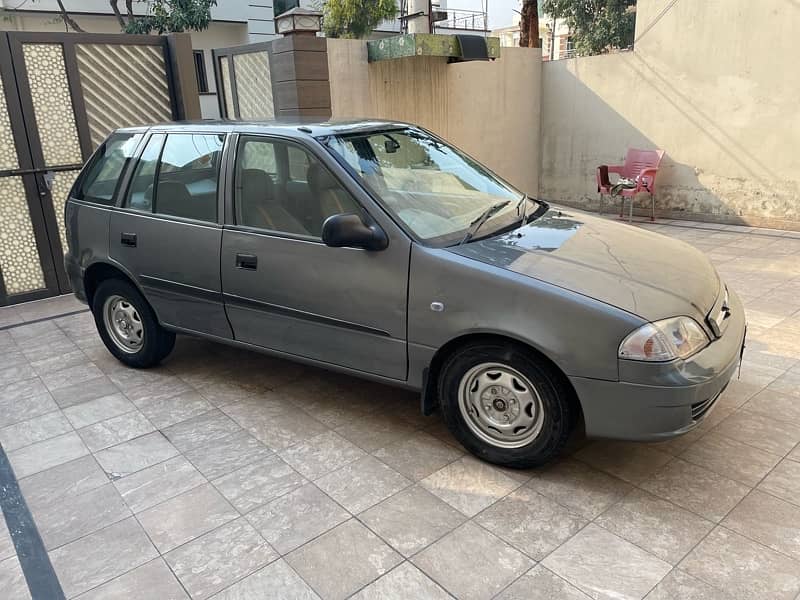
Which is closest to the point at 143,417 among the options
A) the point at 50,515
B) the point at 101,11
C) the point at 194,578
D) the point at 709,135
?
the point at 50,515

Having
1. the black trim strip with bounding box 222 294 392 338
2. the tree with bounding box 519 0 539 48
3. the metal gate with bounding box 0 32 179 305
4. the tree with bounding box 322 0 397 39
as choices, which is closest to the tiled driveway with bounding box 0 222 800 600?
the black trim strip with bounding box 222 294 392 338

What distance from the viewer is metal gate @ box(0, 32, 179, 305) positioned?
609 centimetres

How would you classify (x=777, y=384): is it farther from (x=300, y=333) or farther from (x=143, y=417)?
(x=143, y=417)

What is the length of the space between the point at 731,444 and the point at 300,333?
2405 mm

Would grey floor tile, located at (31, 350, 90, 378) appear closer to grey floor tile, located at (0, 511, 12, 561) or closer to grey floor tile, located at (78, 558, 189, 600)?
grey floor tile, located at (0, 511, 12, 561)

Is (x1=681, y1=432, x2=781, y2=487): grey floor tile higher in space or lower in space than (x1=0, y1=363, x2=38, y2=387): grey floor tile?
higher

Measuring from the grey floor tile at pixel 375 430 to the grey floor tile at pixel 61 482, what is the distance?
1.30 metres

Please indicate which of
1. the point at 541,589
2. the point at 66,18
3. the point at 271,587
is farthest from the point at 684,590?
the point at 66,18

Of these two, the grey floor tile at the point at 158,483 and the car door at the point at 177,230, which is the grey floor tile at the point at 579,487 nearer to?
the grey floor tile at the point at 158,483

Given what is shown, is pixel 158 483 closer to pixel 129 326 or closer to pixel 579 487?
pixel 129 326

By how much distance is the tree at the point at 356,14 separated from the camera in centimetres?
2330

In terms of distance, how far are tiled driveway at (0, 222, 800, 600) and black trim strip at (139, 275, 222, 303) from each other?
0.69 meters

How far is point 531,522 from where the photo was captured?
9.16 feet

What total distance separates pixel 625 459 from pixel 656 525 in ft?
1.77
